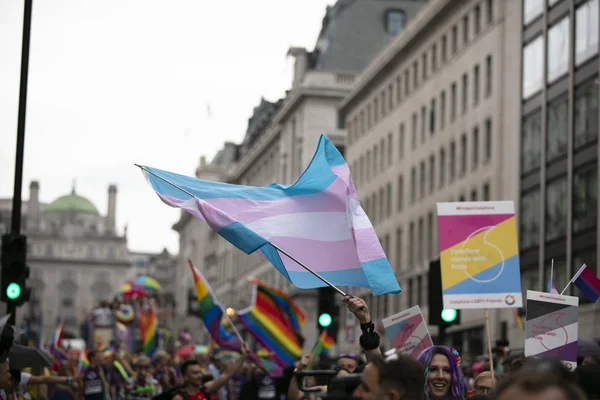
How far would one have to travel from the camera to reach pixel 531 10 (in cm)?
4528

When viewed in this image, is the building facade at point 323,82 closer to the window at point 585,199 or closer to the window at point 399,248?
the window at point 399,248

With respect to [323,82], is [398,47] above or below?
below

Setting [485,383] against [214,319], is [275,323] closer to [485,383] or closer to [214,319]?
[214,319]

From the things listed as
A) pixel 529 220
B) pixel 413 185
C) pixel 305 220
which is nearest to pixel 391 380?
pixel 305 220

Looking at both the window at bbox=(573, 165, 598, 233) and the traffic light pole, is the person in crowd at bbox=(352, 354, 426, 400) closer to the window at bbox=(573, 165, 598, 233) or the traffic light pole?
the traffic light pole

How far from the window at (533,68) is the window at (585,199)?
4.57 metres

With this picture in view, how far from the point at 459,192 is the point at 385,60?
45.1 ft

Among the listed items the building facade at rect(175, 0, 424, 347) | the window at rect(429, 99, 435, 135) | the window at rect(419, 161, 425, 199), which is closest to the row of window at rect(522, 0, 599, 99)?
Answer: the window at rect(429, 99, 435, 135)

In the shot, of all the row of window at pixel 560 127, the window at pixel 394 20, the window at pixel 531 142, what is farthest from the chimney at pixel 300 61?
the row of window at pixel 560 127

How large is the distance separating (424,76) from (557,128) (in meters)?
17.6

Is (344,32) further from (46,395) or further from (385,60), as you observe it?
(46,395)

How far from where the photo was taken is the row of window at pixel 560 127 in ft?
130

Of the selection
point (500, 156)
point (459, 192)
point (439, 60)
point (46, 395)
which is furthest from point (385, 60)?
point (46, 395)

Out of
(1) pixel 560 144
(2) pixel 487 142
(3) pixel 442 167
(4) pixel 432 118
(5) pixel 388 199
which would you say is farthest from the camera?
(5) pixel 388 199
